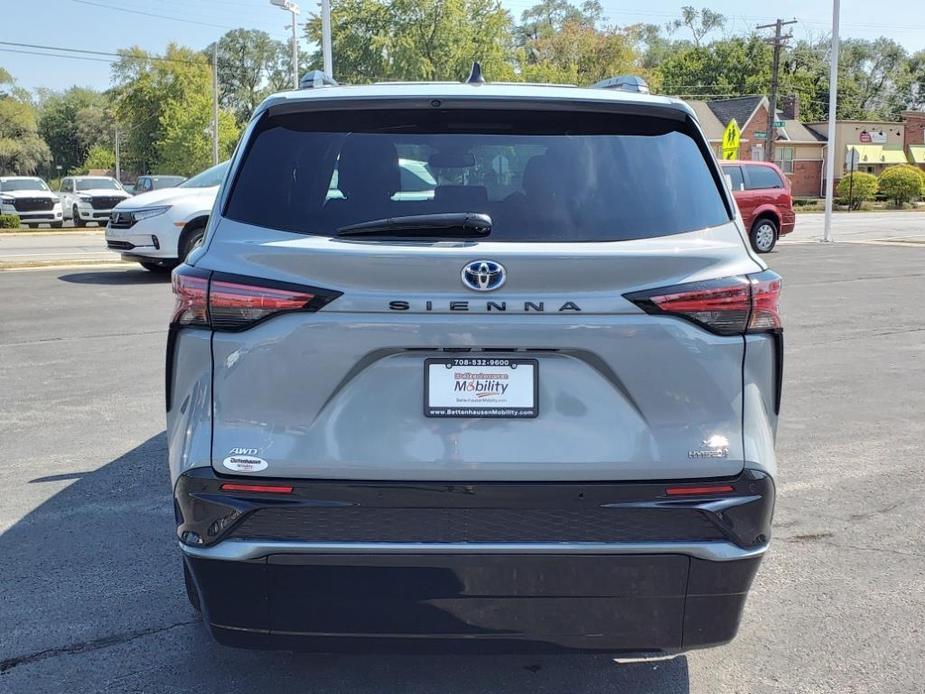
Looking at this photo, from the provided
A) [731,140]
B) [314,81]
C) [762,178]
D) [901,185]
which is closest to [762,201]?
[762,178]

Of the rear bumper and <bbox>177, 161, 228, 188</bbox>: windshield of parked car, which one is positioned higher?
<bbox>177, 161, 228, 188</bbox>: windshield of parked car

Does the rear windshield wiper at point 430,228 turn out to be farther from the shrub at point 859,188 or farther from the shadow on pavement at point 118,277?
the shrub at point 859,188

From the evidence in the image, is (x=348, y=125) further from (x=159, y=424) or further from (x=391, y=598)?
(x=159, y=424)

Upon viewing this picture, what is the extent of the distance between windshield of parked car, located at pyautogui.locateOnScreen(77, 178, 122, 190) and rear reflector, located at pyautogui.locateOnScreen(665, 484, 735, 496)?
3676 cm

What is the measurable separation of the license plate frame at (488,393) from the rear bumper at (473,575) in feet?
0.66

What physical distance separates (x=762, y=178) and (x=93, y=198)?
23.8 m

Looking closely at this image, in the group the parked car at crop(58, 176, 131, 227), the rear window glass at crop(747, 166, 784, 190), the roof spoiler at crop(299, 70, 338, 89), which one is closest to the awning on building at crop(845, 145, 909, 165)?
the rear window glass at crop(747, 166, 784, 190)

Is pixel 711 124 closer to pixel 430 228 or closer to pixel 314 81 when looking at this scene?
pixel 314 81

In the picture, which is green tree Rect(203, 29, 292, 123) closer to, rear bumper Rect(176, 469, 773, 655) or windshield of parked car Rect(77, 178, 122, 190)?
windshield of parked car Rect(77, 178, 122, 190)

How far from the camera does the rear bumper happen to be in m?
2.58

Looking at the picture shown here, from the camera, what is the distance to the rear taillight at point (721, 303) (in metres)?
2.62

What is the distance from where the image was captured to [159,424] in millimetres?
6594

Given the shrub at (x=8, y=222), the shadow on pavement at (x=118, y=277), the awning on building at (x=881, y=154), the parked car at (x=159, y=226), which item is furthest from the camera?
the awning on building at (x=881, y=154)

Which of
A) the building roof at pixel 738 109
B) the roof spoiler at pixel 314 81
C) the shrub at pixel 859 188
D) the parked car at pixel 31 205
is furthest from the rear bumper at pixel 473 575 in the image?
the building roof at pixel 738 109
